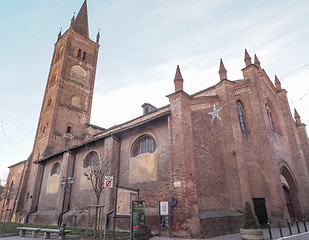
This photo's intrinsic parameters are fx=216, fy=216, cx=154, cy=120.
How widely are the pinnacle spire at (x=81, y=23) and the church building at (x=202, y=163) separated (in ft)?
73.2

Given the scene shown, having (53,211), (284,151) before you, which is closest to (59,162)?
(53,211)

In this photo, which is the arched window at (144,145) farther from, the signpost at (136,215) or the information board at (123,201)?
the signpost at (136,215)

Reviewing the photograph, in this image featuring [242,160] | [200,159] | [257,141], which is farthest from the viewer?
[257,141]

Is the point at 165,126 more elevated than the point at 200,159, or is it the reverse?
the point at 165,126

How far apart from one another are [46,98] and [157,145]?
25.0m

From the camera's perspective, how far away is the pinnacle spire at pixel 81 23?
3647cm

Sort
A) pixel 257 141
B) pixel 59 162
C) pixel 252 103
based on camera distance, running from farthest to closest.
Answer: pixel 59 162 < pixel 252 103 < pixel 257 141

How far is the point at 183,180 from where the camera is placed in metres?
10.8

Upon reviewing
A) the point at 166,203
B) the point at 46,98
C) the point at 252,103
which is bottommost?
the point at 166,203

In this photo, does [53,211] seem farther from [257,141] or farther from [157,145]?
[257,141]

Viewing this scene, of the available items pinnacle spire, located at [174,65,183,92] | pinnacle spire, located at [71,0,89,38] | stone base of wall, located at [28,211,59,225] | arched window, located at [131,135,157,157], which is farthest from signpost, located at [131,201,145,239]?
pinnacle spire, located at [71,0,89,38]

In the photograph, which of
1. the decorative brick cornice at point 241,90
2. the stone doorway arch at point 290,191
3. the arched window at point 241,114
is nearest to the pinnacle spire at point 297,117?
the stone doorway arch at point 290,191

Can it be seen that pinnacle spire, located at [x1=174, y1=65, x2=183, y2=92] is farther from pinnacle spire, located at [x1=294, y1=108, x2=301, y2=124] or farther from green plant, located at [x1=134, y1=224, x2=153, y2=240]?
pinnacle spire, located at [x1=294, y1=108, x2=301, y2=124]

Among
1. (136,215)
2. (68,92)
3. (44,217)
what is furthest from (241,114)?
(68,92)
